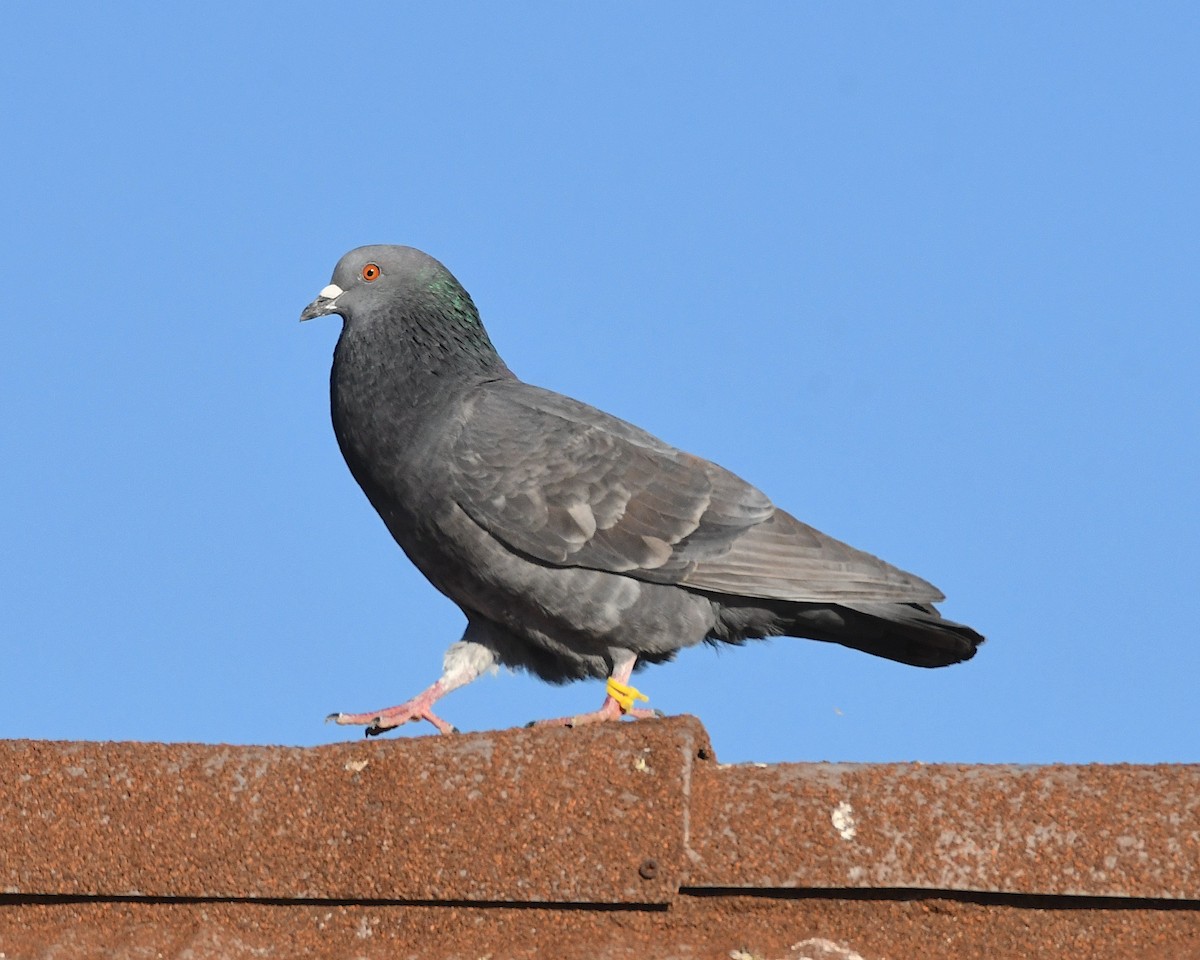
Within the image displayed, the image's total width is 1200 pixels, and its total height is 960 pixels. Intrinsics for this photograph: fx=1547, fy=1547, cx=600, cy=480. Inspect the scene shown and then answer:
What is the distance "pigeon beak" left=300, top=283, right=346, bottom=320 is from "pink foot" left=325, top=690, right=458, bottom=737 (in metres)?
2.06

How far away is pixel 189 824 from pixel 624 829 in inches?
42.9

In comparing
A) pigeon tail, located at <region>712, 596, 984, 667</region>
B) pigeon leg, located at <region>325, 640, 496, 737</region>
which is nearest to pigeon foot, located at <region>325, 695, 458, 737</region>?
pigeon leg, located at <region>325, 640, 496, 737</region>

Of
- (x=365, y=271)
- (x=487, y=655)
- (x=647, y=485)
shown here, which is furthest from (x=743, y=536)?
(x=365, y=271)

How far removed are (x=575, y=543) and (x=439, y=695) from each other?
863 millimetres

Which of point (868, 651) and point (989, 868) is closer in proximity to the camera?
point (989, 868)

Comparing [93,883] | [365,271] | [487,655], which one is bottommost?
[93,883]

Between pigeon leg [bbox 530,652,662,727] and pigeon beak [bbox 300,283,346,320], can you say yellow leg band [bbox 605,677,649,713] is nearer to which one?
pigeon leg [bbox 530,652,662,727]

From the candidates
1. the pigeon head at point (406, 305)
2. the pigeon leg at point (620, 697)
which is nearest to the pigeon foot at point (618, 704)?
the pigeon leg at point (620, 697)

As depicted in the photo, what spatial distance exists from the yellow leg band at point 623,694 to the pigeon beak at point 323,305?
2.34 metres

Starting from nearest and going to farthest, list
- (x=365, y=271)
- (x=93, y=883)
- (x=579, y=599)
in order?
(x=93, y=883) → (x=579, y=599) → (x=365, y=271)

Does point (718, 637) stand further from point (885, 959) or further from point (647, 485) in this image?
point (885, 959)

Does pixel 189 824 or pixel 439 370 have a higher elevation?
pixel 439 370

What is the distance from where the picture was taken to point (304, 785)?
3.87 m

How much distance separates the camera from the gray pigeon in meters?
6.43
